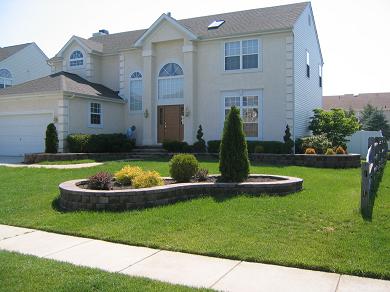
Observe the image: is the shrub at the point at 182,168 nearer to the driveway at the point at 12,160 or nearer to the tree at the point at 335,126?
the driveway at the point at 12,160

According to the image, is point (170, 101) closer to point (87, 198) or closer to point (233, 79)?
point (233, 79)

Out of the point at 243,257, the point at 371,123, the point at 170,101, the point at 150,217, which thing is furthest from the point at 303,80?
the point at 371,123

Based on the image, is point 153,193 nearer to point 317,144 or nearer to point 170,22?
point 317,144

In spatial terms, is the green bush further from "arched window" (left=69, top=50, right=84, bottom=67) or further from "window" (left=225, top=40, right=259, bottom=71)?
"window" (left=225, top=40, right=259, bottom=71)

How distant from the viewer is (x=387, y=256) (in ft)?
18.6

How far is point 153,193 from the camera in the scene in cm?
889

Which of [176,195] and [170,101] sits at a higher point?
[170,101]

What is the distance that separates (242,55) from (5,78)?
2358 centimetres

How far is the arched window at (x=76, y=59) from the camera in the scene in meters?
26.1

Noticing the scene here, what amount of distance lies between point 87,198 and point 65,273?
12.1ft

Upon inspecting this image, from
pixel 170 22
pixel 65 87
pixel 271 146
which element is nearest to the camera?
pixel 271 146

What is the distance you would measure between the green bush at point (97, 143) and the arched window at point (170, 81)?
Answer: 3576 millimetres

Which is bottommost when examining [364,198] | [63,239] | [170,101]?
[63,239]

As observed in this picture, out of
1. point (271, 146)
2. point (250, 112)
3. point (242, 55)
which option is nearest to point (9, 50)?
point (242, 55)
